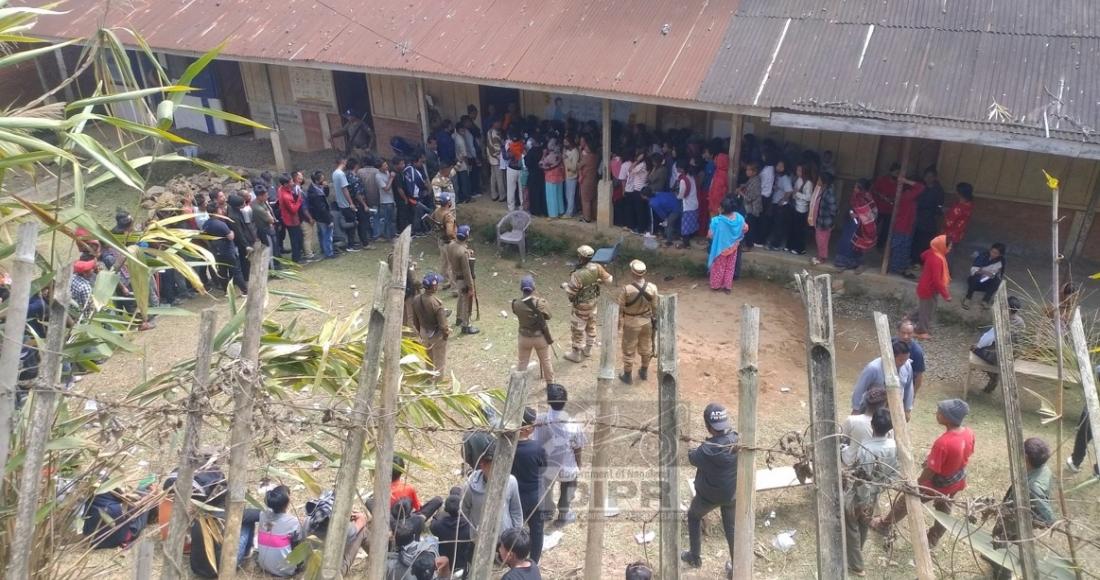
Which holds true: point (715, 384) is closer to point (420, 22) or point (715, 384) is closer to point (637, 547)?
point (637, 547)

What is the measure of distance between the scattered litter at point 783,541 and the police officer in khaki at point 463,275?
4.43 m

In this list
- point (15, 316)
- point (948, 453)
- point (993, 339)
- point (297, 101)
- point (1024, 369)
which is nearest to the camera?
point (15, 316)

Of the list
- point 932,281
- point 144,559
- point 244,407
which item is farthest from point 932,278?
point 144,559

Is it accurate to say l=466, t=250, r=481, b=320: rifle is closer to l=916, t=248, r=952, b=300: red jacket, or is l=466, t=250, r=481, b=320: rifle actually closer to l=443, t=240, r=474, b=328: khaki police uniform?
l=443, t=240, r=474, b=328: khaki police uniform

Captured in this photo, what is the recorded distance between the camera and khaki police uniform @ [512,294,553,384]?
7949mm

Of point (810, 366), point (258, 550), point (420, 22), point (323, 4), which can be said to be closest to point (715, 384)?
point (258, 550)

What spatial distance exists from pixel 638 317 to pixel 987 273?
403 cm

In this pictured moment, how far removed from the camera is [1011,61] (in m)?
8.86

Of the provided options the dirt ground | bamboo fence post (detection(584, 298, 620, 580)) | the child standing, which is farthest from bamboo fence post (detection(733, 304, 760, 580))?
the child standing

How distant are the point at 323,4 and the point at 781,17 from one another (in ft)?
23.4

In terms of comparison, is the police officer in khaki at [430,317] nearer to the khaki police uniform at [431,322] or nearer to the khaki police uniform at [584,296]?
the khaki police uniform at [431,322]

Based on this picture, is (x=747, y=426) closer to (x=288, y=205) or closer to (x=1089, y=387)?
(x=1089, y=387)

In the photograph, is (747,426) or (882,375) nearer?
(747,426)

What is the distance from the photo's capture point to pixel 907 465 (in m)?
3.49
